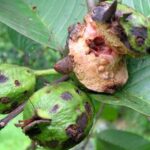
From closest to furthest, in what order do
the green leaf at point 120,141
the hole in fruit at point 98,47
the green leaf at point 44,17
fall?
the hole in fruit at point 98,47 → the green leaf at point 44,17 → the green leaf at point 120,141

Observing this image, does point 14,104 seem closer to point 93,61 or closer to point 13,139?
point 93,61

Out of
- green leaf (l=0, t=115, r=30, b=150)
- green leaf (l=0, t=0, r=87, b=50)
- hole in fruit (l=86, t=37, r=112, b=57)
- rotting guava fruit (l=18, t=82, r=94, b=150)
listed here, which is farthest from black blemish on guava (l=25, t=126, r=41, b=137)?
green leaf (l=0, t=115, r=30, b=150)

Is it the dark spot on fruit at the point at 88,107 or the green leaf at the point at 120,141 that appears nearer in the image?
the dark spot on fruit at the point at 88,107

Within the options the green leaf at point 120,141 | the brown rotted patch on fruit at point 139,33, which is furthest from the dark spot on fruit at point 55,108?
the green leaf at point 120,141

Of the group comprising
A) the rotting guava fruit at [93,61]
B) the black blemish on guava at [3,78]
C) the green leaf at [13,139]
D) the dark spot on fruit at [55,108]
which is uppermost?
the rotting guava fruit at [93,61]

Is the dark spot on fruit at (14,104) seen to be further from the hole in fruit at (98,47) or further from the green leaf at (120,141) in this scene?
the green leaf at (120,141)

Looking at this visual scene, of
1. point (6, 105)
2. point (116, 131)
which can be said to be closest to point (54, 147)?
point (6, 105)

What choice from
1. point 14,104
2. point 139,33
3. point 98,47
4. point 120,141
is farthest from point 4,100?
point 120,141

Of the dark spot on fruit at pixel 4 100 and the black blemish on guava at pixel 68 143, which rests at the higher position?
the dark spot on fruit at pixel 4 100
